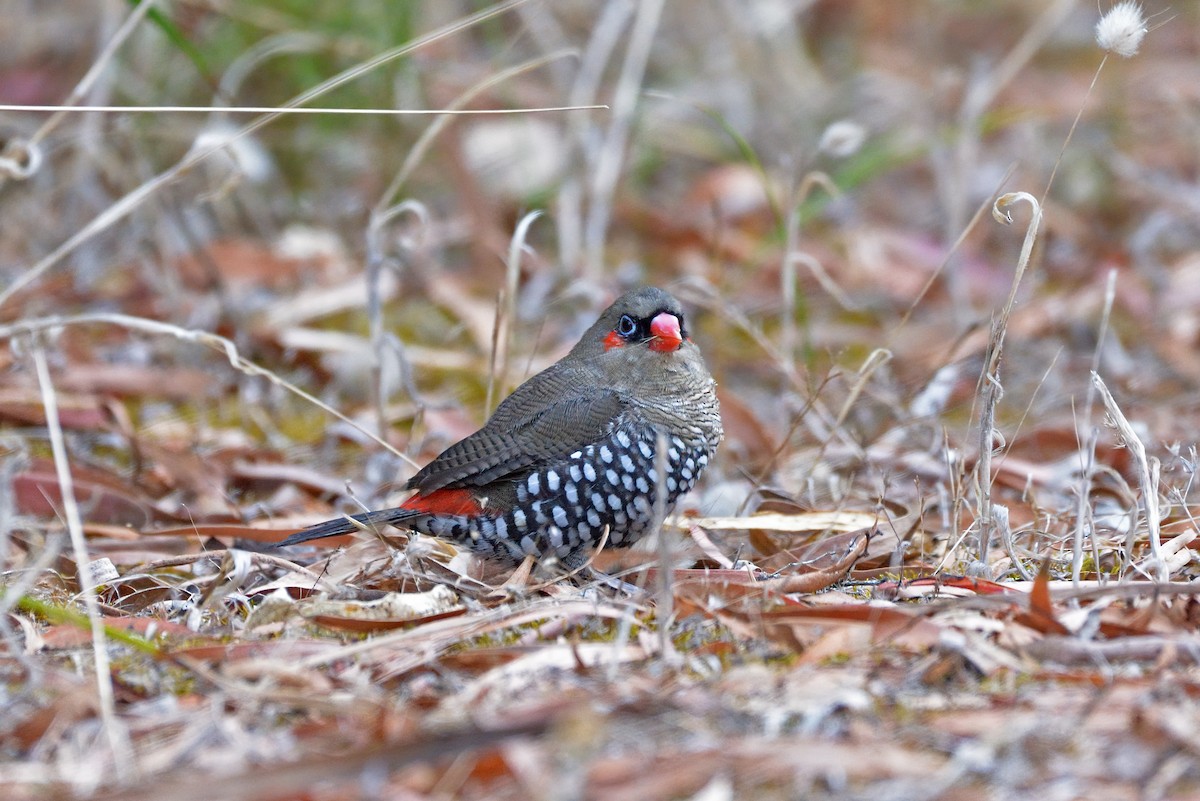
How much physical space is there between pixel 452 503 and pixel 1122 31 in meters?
2.03

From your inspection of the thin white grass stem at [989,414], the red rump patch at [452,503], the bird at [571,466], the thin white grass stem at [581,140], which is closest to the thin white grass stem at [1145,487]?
the thin white grass stem at [989,414]

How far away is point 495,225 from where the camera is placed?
20.8 ft

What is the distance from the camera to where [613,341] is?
3.97 meters

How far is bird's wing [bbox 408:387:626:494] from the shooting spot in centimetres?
368

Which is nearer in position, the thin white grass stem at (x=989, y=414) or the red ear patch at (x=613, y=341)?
the thin white grass stem at (x=989, y=414)

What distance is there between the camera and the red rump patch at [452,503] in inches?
146

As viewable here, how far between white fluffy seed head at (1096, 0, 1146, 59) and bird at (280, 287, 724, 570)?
1.45m

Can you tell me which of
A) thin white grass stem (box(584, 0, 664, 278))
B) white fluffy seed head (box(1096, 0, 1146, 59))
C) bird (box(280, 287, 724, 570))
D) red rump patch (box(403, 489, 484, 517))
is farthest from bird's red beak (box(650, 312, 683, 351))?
thin white grass stem (box(584, 0, 664, 278))

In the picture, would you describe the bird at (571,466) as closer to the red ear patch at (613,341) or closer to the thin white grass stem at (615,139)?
the red ear patch at (613,341)

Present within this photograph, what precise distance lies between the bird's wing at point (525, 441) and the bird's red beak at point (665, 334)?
0.68 feet

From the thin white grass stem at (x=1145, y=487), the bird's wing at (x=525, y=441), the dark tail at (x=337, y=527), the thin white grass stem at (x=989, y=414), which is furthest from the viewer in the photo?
the bird's wing at (x=525, y=441)

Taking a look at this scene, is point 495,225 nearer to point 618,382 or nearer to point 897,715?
point 618,382

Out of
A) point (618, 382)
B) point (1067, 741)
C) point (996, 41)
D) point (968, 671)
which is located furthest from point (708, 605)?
point (996, 41)

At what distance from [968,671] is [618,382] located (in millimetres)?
1685
